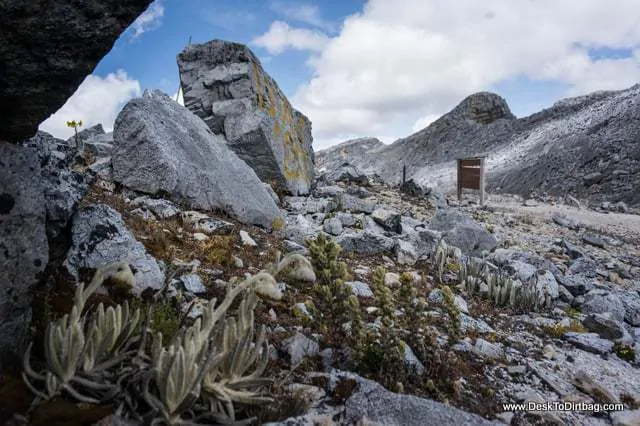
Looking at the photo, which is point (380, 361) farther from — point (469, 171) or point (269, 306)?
point (469, 171)

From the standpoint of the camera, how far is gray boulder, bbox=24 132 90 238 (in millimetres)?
3361

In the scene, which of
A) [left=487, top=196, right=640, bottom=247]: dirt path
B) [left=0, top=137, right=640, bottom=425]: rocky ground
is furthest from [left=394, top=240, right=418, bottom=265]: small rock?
[left=487, top=196, right=640, bottom=247]: dirt path

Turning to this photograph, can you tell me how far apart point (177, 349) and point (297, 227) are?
650cm

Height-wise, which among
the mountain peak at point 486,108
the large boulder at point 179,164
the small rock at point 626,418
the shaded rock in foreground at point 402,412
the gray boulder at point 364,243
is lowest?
the small rock at point 626,418

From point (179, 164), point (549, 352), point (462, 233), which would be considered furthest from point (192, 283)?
point (462, 233)

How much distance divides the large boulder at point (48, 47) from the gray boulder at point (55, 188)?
748 millimetres

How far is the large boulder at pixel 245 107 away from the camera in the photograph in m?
11.9

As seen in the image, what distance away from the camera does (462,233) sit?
11023 millimetres

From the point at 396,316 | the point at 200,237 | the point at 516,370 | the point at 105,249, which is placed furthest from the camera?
the point at 200,237

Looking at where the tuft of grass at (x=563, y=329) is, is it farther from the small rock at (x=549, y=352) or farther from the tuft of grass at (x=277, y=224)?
the tuft of grass at (x=277, y=224)

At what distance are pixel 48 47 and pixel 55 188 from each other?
4.51 ft

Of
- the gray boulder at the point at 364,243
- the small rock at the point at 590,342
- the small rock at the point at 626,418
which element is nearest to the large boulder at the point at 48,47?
the small rock at the point at 626,418

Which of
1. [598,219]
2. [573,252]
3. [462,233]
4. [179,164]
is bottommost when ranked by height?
[573,252]

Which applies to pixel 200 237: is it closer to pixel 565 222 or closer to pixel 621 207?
pixel 565 222
